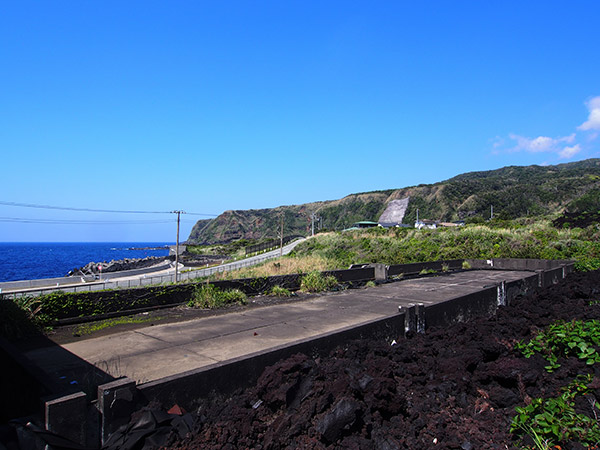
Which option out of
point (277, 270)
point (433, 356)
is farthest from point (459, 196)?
point (433, 356)

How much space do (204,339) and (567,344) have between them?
5.33m

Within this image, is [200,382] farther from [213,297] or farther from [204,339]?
[213,297]

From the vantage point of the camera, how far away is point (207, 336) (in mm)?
7230

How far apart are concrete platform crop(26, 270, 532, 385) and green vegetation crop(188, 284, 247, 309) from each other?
0.77m

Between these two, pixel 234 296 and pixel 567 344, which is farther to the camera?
pixel 234 296

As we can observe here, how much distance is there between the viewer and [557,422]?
3594 millimetres

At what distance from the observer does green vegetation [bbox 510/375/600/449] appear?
3406 mm

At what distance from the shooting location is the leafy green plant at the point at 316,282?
1314 cm

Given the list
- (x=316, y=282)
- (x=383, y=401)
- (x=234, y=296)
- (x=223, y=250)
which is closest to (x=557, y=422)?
(x=383, y=401)

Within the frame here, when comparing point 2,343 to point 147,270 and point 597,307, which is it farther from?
point 147,270

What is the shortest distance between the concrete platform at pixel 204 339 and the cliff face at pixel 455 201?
56979mm

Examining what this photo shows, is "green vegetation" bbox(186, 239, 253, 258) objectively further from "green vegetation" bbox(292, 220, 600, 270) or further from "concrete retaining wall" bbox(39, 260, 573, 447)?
"concrete retaining wall" bbox(39, 260, 573, 447)

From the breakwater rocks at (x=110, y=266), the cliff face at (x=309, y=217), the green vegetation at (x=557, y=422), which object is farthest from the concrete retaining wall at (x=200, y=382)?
the cliff face at (x=309, y=217)

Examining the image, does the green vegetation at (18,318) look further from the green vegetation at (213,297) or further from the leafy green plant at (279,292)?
the leafy green plant at (279,292)
